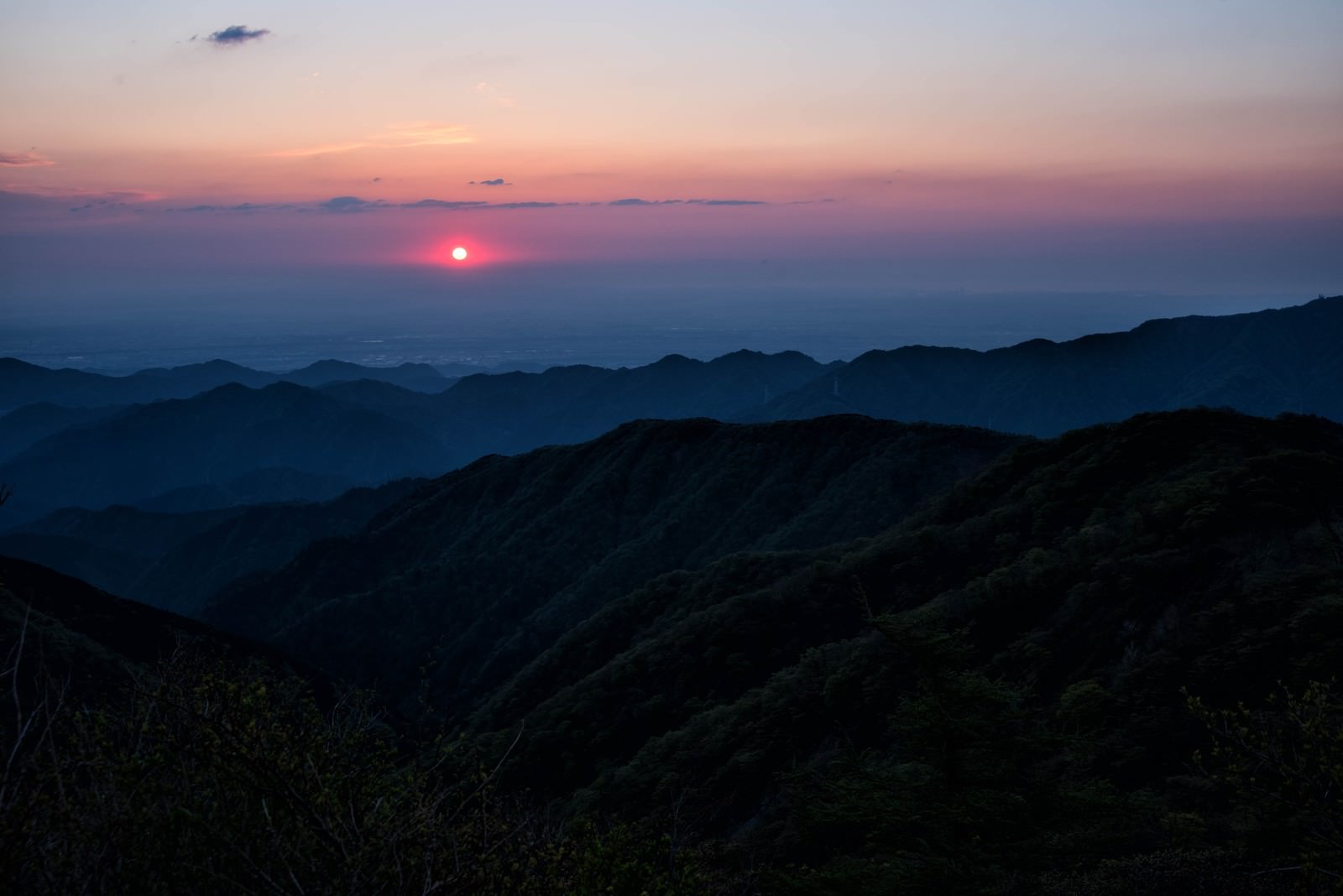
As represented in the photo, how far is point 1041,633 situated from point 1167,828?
609 inches

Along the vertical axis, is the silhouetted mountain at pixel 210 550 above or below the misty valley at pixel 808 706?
below

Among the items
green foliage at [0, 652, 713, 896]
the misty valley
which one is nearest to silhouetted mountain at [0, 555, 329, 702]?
the misty valley

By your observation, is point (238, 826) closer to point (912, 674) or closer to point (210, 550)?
point (912, 674)

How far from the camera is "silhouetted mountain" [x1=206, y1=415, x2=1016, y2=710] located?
82125 millimetres

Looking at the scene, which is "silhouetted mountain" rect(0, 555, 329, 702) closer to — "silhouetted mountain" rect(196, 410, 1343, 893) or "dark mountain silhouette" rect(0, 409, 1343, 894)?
"dark mountain silhouette" rect(0, 409, 1343, 894)

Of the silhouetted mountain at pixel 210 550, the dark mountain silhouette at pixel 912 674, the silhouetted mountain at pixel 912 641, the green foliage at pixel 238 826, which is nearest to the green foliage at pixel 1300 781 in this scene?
the dark mountain silhouette at pixel 912 674

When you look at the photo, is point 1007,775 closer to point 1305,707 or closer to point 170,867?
point 1305,707

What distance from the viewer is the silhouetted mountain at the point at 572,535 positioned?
82.1m

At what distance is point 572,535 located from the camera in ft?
323

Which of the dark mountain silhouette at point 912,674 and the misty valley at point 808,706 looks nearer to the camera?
the misty valley at point 808,706

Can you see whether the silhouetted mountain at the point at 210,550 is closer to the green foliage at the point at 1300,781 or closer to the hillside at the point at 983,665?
the hillside at the point at 983,665

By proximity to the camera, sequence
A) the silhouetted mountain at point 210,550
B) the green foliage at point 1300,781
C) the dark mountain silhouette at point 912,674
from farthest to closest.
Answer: the silhouetted mountain at point 210,550
the dark mountain silhouette at point 912,674
the green foliage at point 1300,781

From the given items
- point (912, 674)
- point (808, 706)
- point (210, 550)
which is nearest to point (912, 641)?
point (912, 674)

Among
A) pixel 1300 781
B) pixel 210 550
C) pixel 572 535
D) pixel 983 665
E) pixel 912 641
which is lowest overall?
pixel 210 550
